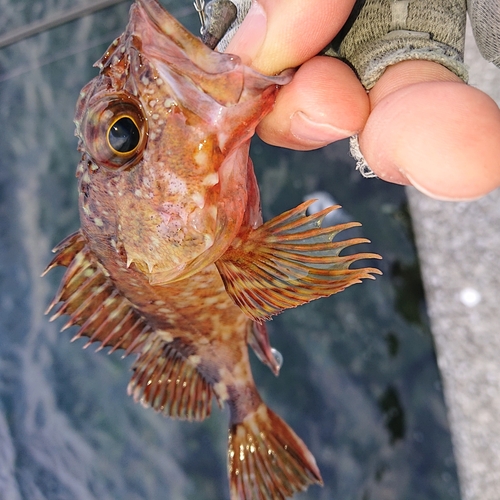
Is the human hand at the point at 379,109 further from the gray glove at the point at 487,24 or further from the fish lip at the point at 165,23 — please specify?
the gray glove at the point at 487,24

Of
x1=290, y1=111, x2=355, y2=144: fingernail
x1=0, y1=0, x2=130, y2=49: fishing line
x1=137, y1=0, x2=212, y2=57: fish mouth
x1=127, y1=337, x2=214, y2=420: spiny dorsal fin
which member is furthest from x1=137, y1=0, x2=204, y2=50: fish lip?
x1=0, y1=0, x2=130, y2=49: fishing line

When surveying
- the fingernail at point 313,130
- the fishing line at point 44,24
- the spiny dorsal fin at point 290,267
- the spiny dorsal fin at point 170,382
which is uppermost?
the fishing line at point 44,24

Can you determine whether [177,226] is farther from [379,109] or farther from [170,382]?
[170,382]

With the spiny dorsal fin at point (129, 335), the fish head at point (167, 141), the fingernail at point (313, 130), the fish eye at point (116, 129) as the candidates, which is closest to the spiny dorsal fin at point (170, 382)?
the spiny dorsal fin at point (129, 335)

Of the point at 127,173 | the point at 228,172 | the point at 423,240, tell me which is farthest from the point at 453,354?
the point at 127,173

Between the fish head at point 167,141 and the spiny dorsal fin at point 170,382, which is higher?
the fish head at point 167,141

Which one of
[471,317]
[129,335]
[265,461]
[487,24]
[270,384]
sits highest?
[487,24]

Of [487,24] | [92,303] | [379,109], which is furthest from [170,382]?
[487,24]
